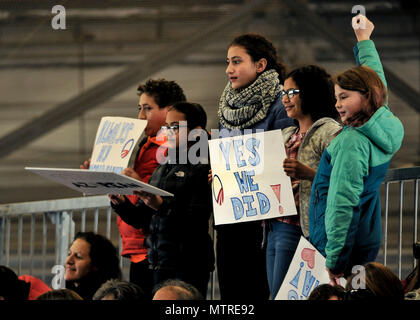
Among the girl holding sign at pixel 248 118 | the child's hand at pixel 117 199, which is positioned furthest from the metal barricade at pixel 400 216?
the child's hand at pixel 117 199

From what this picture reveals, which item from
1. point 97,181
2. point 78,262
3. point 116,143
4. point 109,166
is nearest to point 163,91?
point 116,143

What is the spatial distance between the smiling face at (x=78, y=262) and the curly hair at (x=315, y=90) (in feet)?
3.97

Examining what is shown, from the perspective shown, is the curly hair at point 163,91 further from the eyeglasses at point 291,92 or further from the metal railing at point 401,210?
the metal railing at point 401,210

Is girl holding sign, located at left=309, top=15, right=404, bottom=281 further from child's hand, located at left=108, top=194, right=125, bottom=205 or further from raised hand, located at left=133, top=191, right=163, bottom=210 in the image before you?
child's hand, located at left=108, top=194, right=125, bottom=205

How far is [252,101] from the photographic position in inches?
140

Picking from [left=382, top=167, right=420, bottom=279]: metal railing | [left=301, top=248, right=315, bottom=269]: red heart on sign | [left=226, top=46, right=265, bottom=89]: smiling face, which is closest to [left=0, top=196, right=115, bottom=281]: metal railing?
[left=226, top=46, right=265, bottom=89]: smiling face

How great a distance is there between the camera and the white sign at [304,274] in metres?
3.24

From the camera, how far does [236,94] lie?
3609mm

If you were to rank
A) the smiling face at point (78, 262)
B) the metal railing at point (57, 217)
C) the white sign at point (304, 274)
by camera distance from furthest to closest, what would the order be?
1. the metal railing at point (57, 217)
2. the smiling face at point (78, 262)
3. the white sign at point (304, 274)

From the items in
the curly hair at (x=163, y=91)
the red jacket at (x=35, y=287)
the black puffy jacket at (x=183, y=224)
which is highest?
the curly hair at (x=163, y=91)

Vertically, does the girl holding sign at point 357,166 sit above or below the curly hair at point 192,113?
A: below

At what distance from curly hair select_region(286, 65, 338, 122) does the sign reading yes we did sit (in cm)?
16
